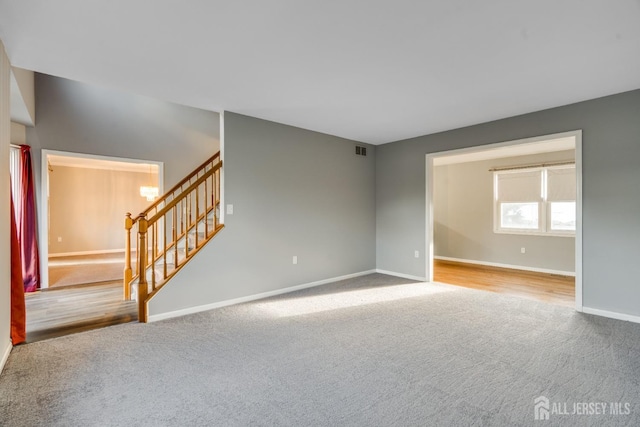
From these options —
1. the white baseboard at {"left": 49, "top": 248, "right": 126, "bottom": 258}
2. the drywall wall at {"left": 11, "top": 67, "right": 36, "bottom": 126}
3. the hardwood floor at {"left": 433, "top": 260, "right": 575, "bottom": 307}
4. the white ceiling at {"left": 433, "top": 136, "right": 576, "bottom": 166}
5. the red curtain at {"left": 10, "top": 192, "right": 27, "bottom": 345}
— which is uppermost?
the drywall wall at {"left": 11, "top": 67, "right": 36, "bottom": 126}

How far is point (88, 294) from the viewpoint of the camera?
4.35 meters

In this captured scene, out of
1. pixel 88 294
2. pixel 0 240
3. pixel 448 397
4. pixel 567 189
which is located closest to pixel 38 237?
pixel 88 294

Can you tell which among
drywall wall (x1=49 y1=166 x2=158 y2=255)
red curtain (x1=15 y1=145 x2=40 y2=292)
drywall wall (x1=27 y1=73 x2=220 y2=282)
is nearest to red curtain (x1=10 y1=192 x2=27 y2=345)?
red curtain (x1=15 y1=145 x2=40 y2=292)

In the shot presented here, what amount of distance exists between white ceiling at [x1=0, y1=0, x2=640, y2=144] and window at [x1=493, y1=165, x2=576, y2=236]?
295 cm

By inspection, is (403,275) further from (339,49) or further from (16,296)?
(16,296)

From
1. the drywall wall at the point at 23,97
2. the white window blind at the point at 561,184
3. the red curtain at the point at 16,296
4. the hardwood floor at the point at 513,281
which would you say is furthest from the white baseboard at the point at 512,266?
the drywall wall at the point at 23,97

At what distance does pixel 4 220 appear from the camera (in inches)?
93.3

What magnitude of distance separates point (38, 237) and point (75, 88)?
239 centimetres

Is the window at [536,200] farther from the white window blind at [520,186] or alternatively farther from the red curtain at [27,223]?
the red curtain at [27,223]

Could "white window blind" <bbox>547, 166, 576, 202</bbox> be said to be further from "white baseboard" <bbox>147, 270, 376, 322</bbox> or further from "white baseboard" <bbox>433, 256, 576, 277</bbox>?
Answer: "white baseboard" <bbox>147, 270, 376, 322</bbox>

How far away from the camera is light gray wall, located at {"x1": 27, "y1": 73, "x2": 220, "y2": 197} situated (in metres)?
4.70

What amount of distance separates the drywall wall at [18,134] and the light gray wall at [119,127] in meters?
0.05

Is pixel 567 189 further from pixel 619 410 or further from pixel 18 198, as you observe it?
pixel 18 198

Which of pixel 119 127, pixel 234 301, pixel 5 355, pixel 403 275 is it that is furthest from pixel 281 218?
pixel 119 127
